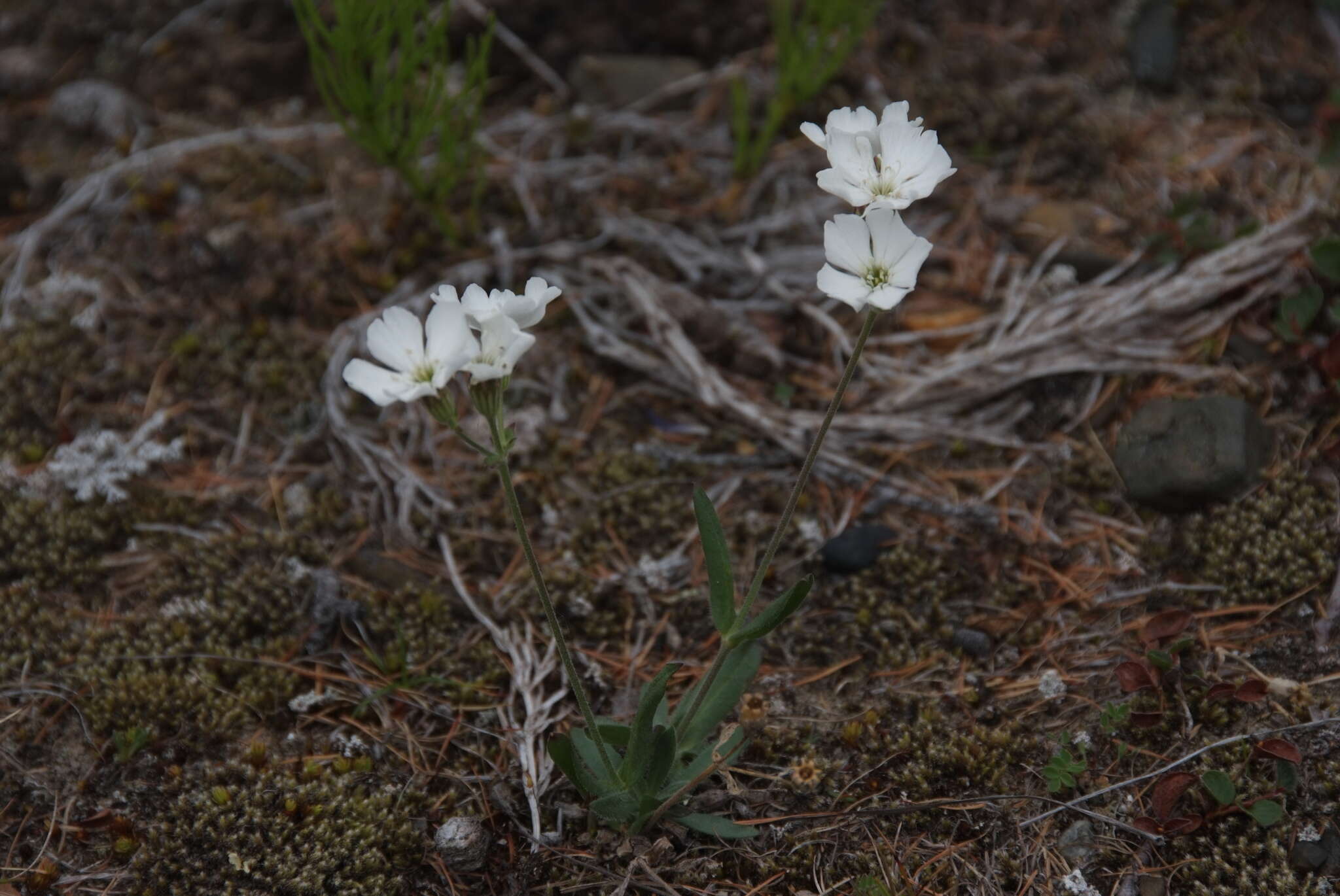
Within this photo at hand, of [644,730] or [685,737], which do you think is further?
[685,737]

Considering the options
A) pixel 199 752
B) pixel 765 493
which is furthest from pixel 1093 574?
pixel 199 752

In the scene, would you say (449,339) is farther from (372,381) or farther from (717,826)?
(717,826)

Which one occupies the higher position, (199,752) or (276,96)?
(276,96)

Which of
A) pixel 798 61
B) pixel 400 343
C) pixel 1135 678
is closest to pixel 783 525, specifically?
pixel 400 343

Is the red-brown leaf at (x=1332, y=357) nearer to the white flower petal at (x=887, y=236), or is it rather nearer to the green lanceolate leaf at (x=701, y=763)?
the white flower petal at (x=887, y=236)

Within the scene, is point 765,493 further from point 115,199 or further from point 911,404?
point 115,199

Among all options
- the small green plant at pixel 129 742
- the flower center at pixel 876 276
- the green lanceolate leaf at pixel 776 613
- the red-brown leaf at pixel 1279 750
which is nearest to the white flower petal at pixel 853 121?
the flower center at pixel 876 276
